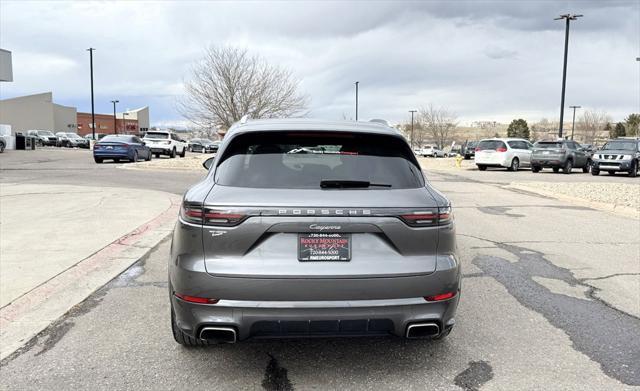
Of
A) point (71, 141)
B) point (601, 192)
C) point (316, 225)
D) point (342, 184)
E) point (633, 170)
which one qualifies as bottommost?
point (601, 192)

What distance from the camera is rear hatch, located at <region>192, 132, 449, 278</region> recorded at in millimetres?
3141

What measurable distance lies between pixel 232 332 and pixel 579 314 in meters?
3.41

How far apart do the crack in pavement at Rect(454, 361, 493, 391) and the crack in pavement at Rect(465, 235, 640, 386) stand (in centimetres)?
83

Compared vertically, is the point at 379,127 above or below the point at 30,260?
above

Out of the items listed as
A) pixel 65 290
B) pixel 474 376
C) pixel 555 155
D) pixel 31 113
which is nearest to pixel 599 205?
pixel 474 376

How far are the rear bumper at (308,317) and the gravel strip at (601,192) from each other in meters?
10.3

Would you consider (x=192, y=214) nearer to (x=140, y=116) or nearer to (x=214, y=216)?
(x=214, y=216)

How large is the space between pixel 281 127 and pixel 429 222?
1.27m

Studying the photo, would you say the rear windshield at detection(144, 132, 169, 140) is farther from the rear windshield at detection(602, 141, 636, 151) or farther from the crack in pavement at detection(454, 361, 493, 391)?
the crack in pavement at detection(454, 361, 493, 391)

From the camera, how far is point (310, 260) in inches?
124

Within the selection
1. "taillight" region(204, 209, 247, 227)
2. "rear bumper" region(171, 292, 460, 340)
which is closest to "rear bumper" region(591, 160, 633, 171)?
"rear bumper" region(171, 292, 460, 340)

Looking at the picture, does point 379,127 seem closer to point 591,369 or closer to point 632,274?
point 591,369

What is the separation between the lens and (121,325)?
4516mm

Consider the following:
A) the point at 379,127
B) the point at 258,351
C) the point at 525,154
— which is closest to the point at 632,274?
the point at 379,127
